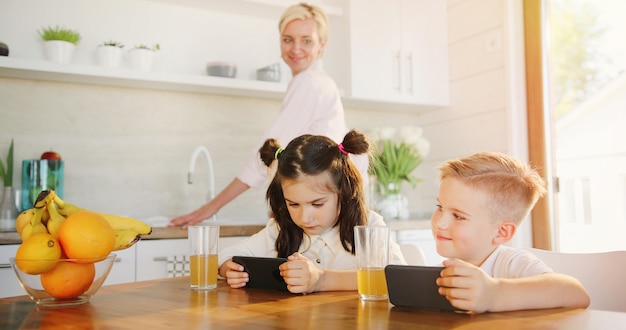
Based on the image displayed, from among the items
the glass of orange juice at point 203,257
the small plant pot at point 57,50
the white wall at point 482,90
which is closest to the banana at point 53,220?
the glass of orange juice at point 203,257

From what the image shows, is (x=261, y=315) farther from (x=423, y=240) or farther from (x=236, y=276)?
(x=423, y=240)

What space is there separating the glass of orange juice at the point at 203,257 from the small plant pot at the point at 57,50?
169 centimetres

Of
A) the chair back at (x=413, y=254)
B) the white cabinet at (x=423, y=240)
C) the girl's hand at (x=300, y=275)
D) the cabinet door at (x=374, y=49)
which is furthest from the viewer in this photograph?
the cabinet door at (x=374, y=49)

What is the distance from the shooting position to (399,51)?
343 cm

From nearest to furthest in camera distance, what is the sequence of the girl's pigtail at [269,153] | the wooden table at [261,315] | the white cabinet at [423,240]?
the wooden table at [261,315] < the girl's pigtail at [269,153] < the white cabinet at [423,240]

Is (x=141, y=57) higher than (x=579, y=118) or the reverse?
higher

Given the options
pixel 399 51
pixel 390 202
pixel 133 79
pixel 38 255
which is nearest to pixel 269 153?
pixel 38 255

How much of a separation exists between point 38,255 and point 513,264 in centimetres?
84

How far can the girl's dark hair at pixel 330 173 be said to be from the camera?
5.18ft

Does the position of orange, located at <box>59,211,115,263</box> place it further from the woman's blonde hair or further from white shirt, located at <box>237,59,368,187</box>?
the woman's blonde hair

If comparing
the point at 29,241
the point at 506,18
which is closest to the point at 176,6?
the point at 506,18

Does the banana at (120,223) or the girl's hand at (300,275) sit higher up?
the banana at (120,223)

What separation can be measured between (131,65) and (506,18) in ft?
6.16

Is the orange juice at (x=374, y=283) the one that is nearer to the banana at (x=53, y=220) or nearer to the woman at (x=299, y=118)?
the banana at (x=53, y=220)
